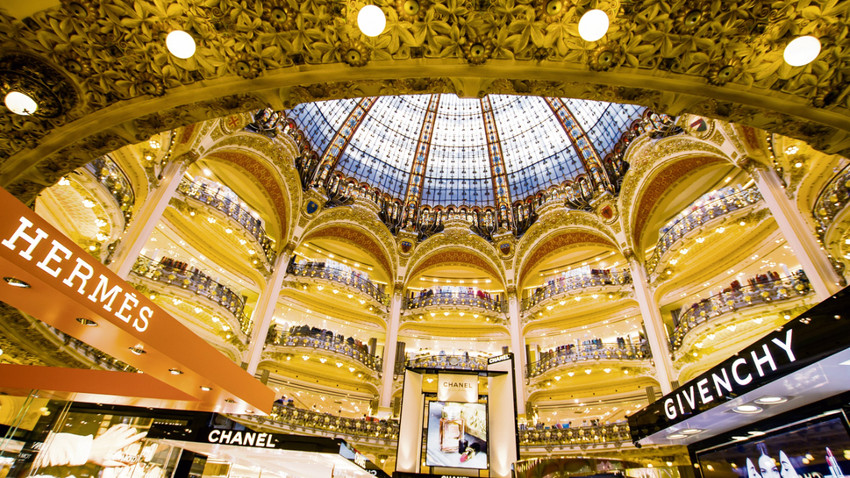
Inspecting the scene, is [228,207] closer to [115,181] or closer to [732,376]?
[115,181]

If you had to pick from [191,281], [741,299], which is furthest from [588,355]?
[191,281]

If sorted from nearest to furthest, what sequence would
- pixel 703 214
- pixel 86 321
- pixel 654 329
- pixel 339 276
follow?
pixel 86 321, pixel 703 214, pixel 654 329, pixel 339 276

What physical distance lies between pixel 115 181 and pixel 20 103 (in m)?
9.52

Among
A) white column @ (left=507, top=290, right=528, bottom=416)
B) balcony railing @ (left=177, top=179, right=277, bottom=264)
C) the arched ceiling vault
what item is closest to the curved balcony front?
white column @ (left=507, top=290, right=528, bottom=416)

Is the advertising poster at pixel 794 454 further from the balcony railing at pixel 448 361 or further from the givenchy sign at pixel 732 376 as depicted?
the balcony railing at pixel 448 361

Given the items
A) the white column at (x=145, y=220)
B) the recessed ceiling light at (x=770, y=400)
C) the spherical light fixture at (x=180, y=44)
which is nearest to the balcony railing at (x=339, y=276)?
the white column at (x=145, y=220)

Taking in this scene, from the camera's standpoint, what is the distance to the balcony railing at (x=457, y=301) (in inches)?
1077

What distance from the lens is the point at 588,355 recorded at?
22781mm

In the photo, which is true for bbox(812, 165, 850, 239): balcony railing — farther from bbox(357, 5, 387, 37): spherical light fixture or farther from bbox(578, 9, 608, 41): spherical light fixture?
bbox(357, 5, 387, 37): spherical light fixture

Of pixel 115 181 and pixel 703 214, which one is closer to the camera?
pixel 115 181

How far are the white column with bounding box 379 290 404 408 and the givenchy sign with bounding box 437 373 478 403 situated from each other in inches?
406

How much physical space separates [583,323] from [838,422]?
23442mm

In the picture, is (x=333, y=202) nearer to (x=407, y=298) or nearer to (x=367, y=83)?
(x=407, y=298)

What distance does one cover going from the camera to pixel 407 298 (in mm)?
29922
